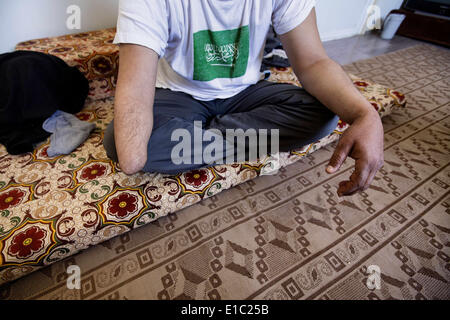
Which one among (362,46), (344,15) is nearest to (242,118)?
(362,46)

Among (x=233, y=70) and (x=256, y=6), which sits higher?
(x=256, y=6)

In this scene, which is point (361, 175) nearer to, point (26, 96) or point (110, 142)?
point (110, 142)

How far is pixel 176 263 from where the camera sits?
2.28 ft

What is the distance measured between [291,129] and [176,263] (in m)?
0.60

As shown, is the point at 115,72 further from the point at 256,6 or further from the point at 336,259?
the point at 336,259

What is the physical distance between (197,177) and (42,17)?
1.31 metres

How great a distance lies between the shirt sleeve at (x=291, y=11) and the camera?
0.73 meters

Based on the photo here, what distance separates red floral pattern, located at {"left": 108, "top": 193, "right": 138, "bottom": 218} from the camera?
27.4 inches

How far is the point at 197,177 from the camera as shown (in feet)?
2.68

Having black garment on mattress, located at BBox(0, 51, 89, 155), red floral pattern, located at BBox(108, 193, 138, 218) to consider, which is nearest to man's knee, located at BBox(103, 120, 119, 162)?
red floral pattern, located at BBox(108, 193, 138, 218)

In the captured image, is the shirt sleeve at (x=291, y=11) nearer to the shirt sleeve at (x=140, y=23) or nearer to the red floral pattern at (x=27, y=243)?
the shirt sleeve at (x=140, y=23)

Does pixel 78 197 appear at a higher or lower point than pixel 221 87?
lower

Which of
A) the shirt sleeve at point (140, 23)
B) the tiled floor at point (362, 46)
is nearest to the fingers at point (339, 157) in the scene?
the shirt sleeve at point (140, 23)

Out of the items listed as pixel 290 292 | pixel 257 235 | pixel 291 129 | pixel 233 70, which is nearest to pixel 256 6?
pixel 233 70
